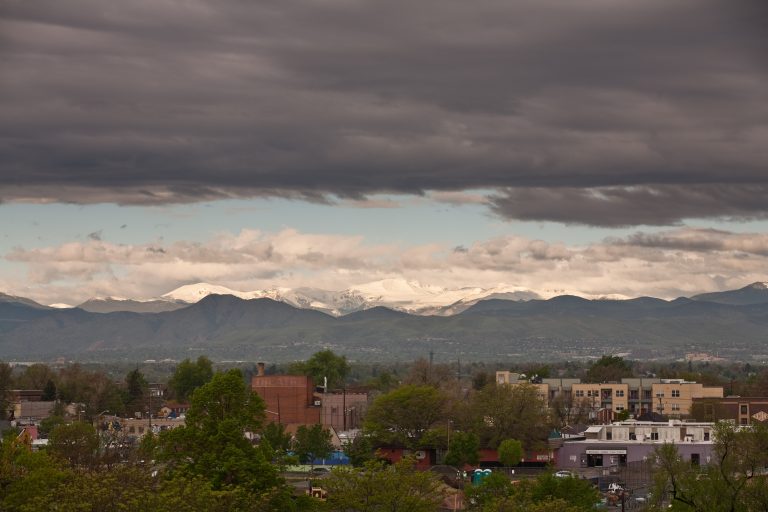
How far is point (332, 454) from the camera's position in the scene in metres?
158

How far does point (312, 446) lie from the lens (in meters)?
150

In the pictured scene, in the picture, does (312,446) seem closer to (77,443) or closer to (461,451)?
(461,451)

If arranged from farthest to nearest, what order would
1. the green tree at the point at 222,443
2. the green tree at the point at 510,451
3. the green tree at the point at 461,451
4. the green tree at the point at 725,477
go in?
the green tree at the point at 510,451 < the green tree at the point at 461,451 < the green tree at the point at 222,443 < the green tree at the point at 725,477

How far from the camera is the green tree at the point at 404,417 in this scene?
502 ft

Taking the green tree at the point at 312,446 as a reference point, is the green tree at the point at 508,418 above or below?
above

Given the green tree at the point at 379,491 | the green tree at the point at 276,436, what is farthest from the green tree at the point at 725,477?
the green tree at the point at 276,436

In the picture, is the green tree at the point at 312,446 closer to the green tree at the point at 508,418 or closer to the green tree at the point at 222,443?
the green tree at the point at 508,418

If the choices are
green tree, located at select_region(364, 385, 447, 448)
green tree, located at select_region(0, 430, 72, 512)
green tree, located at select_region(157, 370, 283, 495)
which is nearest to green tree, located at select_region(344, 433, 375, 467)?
green tree, located at select_region(364, 385, 447, 448)

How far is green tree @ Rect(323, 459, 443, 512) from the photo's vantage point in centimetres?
7819

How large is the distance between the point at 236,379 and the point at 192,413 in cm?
302

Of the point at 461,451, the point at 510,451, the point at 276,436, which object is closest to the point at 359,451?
the point at 461,451

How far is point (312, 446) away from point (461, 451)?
54.4ft

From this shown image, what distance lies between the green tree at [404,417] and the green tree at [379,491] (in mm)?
70156

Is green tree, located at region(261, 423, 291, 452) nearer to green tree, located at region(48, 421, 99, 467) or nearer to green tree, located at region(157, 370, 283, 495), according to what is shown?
green tree, located at region(48, 421, 99, 467)
